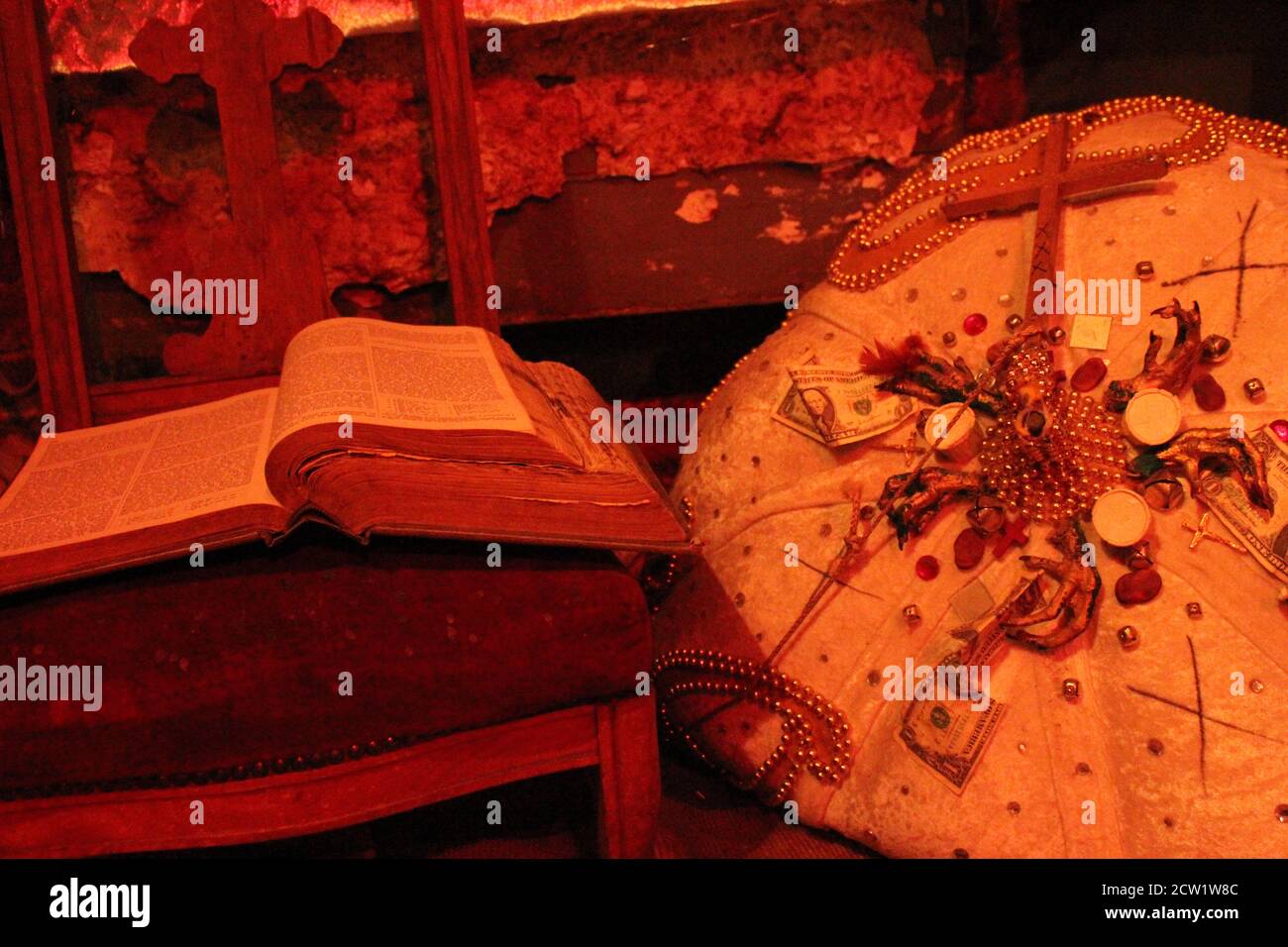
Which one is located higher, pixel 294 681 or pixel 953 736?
pixel 294 681

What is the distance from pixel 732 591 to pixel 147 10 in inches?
50.6

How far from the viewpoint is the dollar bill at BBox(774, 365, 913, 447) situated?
49.1 inches

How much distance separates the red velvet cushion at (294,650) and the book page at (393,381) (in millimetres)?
149

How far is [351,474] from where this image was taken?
0.90 meters

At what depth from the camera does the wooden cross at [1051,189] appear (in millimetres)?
1221

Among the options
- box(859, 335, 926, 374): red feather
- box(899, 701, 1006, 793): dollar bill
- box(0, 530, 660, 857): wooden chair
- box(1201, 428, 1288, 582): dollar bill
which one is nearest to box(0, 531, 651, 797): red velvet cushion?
box(0, 530, 660, 857): wooden chair

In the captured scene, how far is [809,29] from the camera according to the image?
1760 mm

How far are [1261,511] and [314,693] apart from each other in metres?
0.92

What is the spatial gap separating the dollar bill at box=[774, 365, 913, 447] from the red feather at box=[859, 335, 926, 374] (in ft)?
0.07

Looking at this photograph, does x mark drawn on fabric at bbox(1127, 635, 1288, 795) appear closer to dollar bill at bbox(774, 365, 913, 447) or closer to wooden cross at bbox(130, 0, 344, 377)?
dollar bill at bbox(774, 365, 913, 447)

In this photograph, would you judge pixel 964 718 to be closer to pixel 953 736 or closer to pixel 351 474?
pixel 953 736

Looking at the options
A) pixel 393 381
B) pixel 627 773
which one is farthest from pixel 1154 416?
pixel 393 381

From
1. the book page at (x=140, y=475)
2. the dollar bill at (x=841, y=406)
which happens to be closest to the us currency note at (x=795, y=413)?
the dollar bill at (x=841, y=406)

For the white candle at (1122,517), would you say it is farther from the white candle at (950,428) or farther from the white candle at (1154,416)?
the white candle at (950,428)
